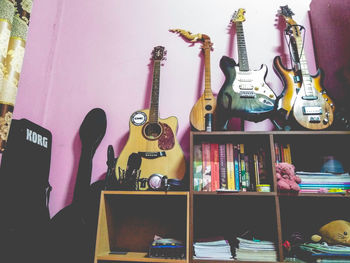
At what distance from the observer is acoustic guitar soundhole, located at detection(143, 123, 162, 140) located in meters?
1.68

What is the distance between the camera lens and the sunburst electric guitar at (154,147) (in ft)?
5.23

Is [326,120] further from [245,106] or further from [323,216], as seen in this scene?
[323,216]

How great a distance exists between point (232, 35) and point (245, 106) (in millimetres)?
764

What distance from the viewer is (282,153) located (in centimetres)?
155

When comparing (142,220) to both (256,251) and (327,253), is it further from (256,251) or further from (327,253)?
(327,253)

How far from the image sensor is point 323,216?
1.59m

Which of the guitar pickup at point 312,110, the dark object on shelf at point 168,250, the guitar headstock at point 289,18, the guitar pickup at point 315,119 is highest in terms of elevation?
the guitar headstock at point 289,18

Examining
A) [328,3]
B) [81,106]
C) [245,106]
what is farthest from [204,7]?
[81,106]

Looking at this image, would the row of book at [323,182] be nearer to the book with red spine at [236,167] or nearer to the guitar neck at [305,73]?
the book with red spine at [236,167]

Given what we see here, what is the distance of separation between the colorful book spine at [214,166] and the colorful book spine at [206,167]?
0.05 ft

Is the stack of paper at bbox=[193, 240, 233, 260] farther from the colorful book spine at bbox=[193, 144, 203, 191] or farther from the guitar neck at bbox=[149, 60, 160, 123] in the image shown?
the guitar neck at bbox=[149, 60, 160, 123]

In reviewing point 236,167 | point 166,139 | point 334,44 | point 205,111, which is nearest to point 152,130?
point 166,139

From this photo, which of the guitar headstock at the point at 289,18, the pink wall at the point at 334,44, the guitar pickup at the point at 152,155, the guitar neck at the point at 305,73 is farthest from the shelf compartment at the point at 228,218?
the guitar headstock at the point at 289,18

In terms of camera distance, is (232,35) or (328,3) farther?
(232,35)
